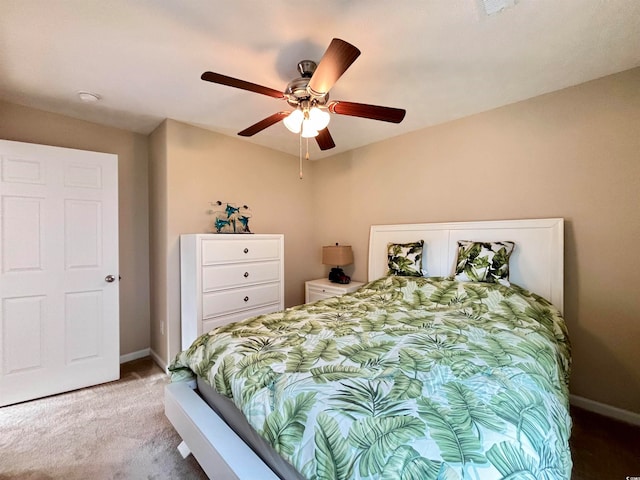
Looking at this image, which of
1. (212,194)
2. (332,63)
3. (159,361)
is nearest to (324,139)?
(332,63)

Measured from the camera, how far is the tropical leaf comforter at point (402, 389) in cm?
78

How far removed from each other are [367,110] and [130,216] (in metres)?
2.71

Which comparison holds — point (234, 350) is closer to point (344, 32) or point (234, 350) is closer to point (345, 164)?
point (344, 32)

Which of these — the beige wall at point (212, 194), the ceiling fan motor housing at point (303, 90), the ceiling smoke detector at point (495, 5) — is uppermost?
the ceiling smoke detector at point (495, 5)

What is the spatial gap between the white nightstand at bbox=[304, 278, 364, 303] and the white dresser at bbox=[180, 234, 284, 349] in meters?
0.56

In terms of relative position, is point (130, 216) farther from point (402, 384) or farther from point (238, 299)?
point (402, 384)

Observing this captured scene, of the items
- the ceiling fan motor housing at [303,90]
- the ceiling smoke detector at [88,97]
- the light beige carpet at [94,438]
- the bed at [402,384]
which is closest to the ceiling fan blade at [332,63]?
the ceiling fan motor housing at [303,90]

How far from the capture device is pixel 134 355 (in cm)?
304

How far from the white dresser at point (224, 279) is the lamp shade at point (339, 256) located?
743 mm

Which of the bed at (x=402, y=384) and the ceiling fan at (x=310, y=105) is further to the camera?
the ceiling fan at (x=310, y=105)

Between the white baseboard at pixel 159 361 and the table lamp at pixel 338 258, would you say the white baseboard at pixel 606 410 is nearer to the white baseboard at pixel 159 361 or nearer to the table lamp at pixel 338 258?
the table lamp at pixel 338 258

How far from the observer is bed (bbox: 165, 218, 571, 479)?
797mm

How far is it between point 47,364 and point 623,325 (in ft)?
14.5

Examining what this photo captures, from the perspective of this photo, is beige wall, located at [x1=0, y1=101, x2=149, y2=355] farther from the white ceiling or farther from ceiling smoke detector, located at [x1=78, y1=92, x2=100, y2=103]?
ceiling smoke detector, located at [x1=78, y1=92, x2=100, y2=103]
